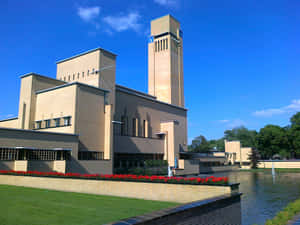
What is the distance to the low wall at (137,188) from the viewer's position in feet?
34.6

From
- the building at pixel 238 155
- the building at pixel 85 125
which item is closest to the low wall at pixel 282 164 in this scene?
the building at pixel 238 155

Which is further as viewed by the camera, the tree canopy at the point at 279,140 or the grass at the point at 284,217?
the tree canopy at the point at 279,140

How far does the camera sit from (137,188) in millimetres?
11945

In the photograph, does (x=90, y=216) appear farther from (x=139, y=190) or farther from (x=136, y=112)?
(x=136, y=112)

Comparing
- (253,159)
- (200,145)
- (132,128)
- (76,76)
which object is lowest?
(253,159)

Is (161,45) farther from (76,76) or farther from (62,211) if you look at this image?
(62,211)

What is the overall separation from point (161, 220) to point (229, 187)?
181 inches

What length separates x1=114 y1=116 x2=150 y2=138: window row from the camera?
40688mm

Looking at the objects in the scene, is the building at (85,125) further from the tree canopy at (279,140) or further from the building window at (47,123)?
the tree canopy at (279,140)

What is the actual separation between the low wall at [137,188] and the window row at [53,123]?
1457cm

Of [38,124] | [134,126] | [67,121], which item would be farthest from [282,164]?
[38,124]

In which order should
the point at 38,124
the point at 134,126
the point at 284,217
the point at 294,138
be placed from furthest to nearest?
the point at 294,138 < the point at 134,126 < the point at 38,124 < the point at 284,217

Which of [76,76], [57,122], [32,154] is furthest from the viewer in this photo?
[76,76]

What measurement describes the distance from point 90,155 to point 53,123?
626 centimetres
